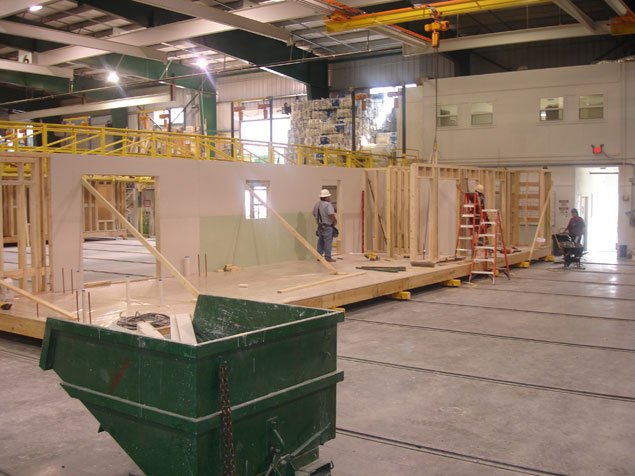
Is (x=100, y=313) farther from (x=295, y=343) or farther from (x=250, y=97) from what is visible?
(x=250, y=97)

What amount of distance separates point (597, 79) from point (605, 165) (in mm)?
3137

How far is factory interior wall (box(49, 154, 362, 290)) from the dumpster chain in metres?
9.12

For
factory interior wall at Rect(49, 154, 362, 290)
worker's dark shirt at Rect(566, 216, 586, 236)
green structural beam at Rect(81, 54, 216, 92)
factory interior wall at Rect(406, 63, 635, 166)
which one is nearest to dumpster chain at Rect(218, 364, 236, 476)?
factory interior wall at Rect(49, 154, 362, 290)

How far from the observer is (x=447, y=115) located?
85.7 feet

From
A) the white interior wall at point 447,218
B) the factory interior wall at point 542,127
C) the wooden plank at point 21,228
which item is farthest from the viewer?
the factory interior wall at point 542,127

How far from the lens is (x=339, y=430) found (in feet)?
20.4

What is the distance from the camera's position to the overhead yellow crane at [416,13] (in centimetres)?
1722

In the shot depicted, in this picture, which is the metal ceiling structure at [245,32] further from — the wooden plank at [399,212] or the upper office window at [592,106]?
the wooden plank at [399,212]

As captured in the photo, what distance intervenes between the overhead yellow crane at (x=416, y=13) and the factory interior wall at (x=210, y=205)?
4.45m

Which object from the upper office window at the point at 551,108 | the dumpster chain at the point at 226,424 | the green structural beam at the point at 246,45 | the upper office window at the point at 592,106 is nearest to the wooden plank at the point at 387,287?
the dumpster chain at the point at 226,424

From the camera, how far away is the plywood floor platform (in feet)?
32.2

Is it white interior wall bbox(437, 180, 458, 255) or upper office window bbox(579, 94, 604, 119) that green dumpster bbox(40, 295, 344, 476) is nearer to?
white interior wall bbox(437, 180, 458, 255)

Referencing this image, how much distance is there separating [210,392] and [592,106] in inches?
898

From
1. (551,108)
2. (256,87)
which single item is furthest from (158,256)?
(256,87)
